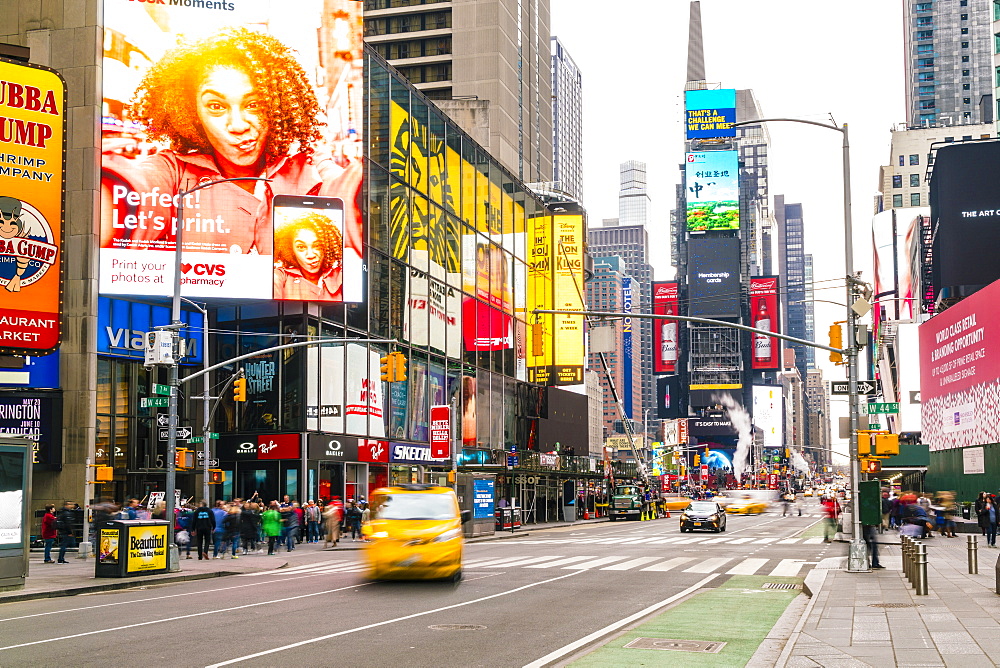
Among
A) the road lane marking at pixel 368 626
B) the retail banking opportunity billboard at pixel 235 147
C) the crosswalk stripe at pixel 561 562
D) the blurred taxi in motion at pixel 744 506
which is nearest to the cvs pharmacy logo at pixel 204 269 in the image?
the retail banking opportunity billboard at pixel 235 147

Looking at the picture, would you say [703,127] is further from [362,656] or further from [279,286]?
[279,286]

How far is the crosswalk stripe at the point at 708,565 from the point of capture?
28.9 m

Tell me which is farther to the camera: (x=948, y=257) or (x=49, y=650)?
(x=948, y=257)

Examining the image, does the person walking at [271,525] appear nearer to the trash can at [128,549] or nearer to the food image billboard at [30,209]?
the trash can at [128,549]

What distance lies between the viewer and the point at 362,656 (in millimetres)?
13375

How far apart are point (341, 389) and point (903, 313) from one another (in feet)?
279

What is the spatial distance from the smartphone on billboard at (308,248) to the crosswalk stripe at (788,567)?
25106mm

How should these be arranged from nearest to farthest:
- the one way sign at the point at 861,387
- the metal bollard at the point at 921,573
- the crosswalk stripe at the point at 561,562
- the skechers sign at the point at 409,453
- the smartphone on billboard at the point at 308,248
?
the metal bollard at the point at 921,573
the one way sign at the point at 861,387
the crosswalk stripe at the point at 561,562
the smartphone on billboard at the point at 308,248
the skechers sign at the point at 409,453

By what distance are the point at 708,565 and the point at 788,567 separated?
221cm

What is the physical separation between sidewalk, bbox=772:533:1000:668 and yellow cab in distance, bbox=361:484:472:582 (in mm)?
7345

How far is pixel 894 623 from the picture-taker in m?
15.9

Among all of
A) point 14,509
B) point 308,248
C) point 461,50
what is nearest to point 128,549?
point 14,509

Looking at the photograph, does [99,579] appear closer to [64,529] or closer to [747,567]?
[64,529]

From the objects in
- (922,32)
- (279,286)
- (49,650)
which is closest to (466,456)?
(279,286)
